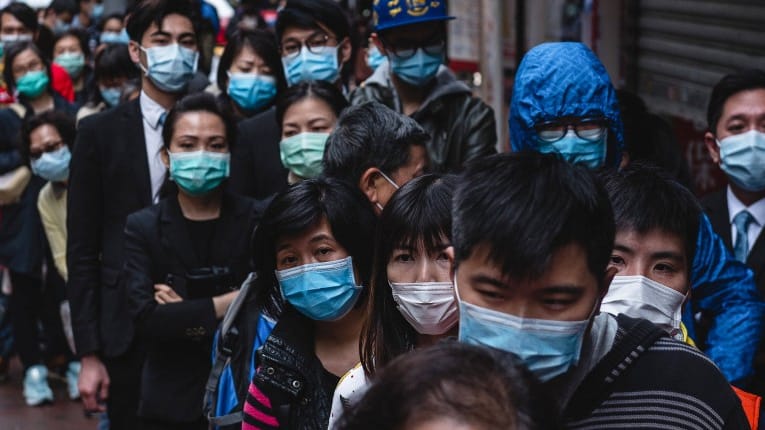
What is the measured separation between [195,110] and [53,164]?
2980 mm

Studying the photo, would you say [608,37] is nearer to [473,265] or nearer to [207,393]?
[207,393]

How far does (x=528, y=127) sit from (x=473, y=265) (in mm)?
1788

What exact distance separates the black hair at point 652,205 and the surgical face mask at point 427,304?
424 mm

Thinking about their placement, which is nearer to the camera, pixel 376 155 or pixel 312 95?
pixel 376 155

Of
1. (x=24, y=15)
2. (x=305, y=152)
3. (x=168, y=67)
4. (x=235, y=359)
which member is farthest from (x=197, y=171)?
(x=24, y=15)

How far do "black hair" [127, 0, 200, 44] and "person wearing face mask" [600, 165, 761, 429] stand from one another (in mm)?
3028

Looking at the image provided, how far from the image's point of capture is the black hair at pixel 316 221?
337cm

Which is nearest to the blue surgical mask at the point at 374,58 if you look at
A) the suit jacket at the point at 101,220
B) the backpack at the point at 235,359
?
the suit jacket at the point at 101,220

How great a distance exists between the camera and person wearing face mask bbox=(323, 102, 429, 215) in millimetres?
3834

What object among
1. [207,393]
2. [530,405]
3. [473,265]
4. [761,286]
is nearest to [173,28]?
[207,393]

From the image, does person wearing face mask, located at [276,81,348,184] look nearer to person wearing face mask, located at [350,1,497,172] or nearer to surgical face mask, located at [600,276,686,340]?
person wearing face mask, located at [350,1,497,172]

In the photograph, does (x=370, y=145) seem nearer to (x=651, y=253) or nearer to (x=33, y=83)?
(x=651, y=253)

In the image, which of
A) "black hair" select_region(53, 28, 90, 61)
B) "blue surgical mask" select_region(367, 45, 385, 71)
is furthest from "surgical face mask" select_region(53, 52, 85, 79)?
"blue surgical mask" select_region(367, 45, 385, 71)

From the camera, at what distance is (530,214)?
1949 millimetres
